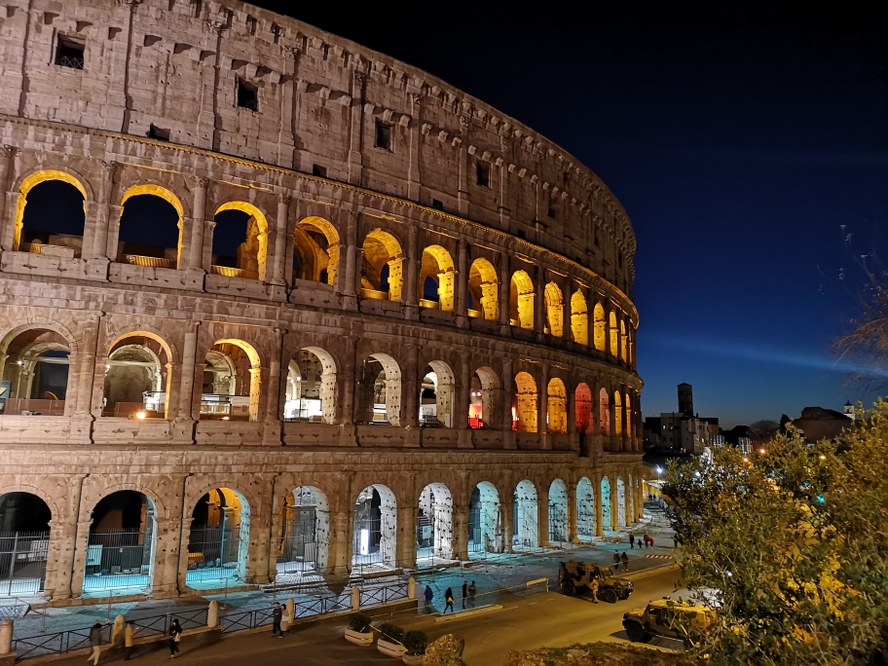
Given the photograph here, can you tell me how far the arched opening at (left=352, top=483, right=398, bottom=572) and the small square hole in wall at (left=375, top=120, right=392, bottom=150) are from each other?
14504 mm

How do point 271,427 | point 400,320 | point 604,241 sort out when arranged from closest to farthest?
point 271,427
point 400,320
point 604,241

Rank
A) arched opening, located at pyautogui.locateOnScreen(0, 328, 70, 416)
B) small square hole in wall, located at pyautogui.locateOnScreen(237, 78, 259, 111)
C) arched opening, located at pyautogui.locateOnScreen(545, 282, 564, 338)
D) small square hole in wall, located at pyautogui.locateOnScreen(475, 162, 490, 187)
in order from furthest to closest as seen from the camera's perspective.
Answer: arched opening, located at pyautogui.locateOnScreen(545, 282, 564, 338)
small square hole in wall, located at pyautogui.locateOnScreen(475, 162, 490, 187)
arched opening, located at pyautogui.locateOnScreen(0, 328, 70, 416)
small square hole in wall, located at pyautogui.locateOnScreen(237, 78, 259, 111)

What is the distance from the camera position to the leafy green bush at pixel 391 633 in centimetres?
1666

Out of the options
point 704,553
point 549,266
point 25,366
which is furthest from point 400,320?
point 704,553

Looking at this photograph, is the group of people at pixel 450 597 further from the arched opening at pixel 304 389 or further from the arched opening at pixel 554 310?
the arched opening at pixel 554 310

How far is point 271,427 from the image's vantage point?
23688mm

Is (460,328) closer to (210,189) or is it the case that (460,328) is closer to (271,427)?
(271,427)

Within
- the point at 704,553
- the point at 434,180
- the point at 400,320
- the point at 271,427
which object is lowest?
the point at 704,553

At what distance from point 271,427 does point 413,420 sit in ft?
20.5

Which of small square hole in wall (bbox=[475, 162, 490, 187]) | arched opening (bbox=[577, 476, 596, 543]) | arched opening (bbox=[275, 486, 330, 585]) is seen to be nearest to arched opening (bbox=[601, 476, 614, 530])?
arched opening (bbox=[577, 476, 596, 543])

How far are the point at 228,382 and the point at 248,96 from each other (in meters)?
13.1

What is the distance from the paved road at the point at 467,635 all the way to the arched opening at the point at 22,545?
6.75m

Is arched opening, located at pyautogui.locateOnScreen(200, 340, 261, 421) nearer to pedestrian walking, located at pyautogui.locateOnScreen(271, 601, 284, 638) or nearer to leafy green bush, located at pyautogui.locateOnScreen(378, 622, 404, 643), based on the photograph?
pedestrian walking, located at pyautogui.locateOnScreen(271, 601, 284, 638)

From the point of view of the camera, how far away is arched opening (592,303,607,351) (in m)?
40.8
